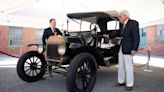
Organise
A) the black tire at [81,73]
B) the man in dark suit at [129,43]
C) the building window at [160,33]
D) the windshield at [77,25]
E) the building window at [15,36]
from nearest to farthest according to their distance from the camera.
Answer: the black tire at [81,73], the man in dark suit at [129,43], the windshield at [77,25], the building window at [15,36], the building window at [160,33]

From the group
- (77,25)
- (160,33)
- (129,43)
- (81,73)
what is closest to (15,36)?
(77,25)

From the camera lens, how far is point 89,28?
5.17m

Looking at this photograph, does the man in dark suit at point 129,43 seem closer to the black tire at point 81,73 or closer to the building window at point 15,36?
the black tire at point 81,73

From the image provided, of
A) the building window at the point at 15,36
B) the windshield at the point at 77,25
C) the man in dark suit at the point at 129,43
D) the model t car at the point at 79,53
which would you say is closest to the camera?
the model t car at the point at 79,53

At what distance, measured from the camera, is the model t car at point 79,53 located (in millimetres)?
3633

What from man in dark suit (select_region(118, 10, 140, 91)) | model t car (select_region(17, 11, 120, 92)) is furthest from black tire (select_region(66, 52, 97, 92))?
man in dark suit (select_region(118, 10, 140, 91))

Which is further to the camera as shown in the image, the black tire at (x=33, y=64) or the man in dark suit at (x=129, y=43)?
the black tire at (x=33, y=64)

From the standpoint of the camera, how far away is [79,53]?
3.80m

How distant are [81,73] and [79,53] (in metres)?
0.40

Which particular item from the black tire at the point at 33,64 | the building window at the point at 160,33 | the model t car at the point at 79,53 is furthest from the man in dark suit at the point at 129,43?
the building window at the point at 160,33

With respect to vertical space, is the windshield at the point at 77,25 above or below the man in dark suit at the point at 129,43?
above

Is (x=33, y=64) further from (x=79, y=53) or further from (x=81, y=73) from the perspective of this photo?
(x=81, y=73)

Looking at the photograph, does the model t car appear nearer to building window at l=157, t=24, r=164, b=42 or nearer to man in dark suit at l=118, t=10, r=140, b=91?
man in dark suit at l=118, t=10, r=140, b=91

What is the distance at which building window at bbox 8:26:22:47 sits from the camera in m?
12.8
